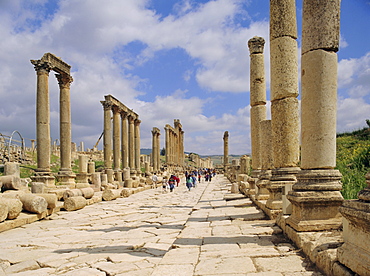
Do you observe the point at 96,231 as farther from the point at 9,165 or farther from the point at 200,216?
the point at 9,165

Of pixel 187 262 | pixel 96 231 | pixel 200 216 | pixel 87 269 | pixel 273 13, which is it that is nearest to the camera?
pixel 187 262

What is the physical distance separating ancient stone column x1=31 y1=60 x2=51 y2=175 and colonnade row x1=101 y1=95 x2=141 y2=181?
354 inches

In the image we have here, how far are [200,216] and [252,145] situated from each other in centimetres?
496

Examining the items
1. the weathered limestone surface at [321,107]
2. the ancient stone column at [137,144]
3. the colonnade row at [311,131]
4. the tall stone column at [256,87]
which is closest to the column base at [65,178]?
the tall stone column at [256,87]

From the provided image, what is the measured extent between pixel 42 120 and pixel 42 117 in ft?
0.52

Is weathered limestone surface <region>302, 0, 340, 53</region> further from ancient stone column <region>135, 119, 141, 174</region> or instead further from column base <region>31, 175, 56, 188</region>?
ancient stone column <region>135, 119, 141, 174</region>

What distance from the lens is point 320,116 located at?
5238 mm

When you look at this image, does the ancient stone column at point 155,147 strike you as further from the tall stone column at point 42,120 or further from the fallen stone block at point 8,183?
the fallen stone block at point 8,183

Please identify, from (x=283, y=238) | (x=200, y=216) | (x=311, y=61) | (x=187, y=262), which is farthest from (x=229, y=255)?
(x=200, y=216)

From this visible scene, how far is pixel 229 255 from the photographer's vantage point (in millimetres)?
4562

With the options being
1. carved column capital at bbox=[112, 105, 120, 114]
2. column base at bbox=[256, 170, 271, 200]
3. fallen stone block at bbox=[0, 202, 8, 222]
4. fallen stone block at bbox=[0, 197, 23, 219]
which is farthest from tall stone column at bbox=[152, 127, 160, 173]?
fallen stone block at bbox=[0, 202, 8, 222]

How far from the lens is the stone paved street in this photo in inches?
164

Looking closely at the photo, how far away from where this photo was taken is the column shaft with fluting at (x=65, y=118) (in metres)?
18.9

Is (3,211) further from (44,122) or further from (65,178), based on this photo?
(65,178)
